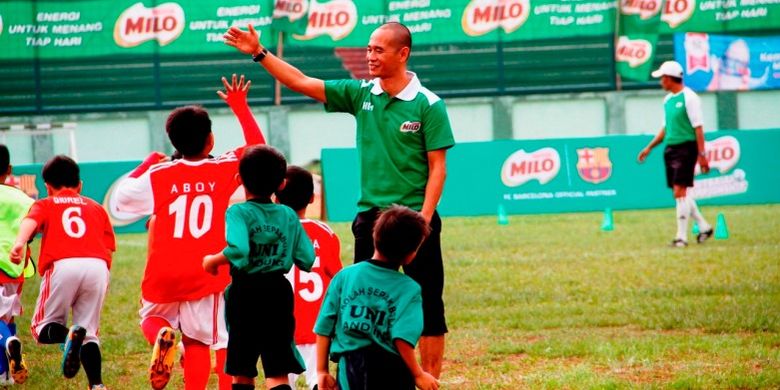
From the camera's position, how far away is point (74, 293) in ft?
25.9

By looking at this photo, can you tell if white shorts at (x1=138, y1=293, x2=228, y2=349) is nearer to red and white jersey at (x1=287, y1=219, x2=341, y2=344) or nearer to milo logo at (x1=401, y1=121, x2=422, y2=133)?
red and white jersey at (x1=287, y1=219, x2=341, y2=344)

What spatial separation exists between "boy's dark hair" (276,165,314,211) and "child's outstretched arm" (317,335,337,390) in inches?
59.8

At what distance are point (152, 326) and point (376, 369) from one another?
205 cm

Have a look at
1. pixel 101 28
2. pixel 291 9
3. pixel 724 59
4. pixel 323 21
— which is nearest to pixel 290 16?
pixel 291 9

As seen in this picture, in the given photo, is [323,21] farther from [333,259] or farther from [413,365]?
[413,365]

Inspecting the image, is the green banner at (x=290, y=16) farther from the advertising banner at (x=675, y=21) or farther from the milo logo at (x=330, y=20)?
the advertising banner at (x=675, y=21)

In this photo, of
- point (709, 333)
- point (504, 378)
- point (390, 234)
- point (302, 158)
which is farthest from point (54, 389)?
point (302, 158)

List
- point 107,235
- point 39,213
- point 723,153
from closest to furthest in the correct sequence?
point 39,213
point 107,235
point 723,153

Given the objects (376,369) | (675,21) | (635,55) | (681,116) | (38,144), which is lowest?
(376,369)

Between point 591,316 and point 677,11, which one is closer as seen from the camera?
point 591,316

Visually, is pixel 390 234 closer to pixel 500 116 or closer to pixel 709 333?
pixel 709 333

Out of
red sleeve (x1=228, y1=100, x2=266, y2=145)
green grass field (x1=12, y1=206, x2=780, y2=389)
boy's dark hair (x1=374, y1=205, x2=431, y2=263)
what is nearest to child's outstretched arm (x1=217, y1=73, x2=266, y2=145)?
red sleeve (x1=228, y1=100, x2=266, y2=145)

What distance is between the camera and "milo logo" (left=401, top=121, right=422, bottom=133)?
686 centimetres

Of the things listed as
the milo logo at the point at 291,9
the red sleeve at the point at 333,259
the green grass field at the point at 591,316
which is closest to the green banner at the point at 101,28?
the milo logo at the point at 291,9
